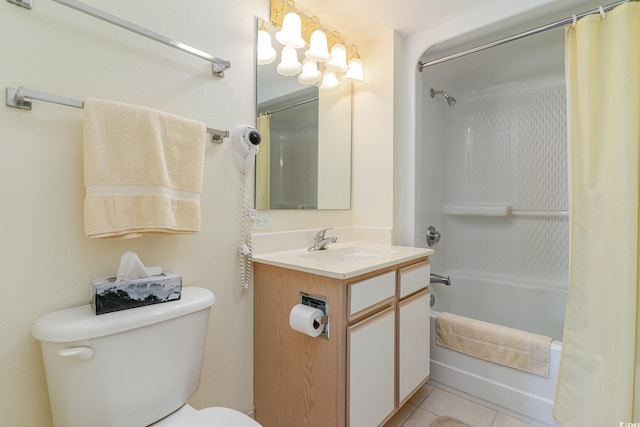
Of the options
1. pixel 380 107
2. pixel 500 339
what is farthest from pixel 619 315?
pixel 380 107

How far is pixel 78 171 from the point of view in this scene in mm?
953

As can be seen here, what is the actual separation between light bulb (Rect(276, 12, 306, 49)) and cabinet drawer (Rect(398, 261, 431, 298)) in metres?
1.27

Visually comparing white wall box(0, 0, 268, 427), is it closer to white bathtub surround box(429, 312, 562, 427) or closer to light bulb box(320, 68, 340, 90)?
light bulb box(320, 68, 340, 90)

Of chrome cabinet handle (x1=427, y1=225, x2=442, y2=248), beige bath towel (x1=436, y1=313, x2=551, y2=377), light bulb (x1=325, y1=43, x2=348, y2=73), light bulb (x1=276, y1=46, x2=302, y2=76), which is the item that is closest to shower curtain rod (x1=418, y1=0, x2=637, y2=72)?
light bulb (x1=325, y1=43, x2=348, y2=73)

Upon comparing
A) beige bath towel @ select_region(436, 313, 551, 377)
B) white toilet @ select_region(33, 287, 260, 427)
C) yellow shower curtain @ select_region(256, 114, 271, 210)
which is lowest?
beige bath towel @ select_region(436, 313, 551, 377)

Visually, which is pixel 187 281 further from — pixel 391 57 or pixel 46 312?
pixel 391 57

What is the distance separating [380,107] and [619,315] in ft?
5.17

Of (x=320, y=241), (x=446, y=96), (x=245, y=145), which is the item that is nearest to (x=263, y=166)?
(x=245, y=145)

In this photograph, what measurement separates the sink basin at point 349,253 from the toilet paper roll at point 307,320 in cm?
46

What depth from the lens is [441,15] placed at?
1745 mm

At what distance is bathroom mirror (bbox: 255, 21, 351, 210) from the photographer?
59.4 inches

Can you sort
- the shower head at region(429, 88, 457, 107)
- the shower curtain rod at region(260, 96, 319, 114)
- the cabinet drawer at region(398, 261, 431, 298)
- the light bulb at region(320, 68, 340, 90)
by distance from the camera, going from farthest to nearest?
the shower head at region(429, 88, 457, 107), the light bulb at region(320, 68, 340, 90), the shower curtain rod at region(260, 96, 319, 114), the cabinet drawer at region(398, 261, 431, 298)

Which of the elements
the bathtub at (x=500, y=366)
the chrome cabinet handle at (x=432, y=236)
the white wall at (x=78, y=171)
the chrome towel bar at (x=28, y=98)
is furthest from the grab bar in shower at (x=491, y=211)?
the chrome towel bar at (x=28, y=98)

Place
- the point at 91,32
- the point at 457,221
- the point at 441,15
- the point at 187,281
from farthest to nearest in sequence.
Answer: the point at 457,221
the point at 441,15
the point at 187,281
the point at 91,32
